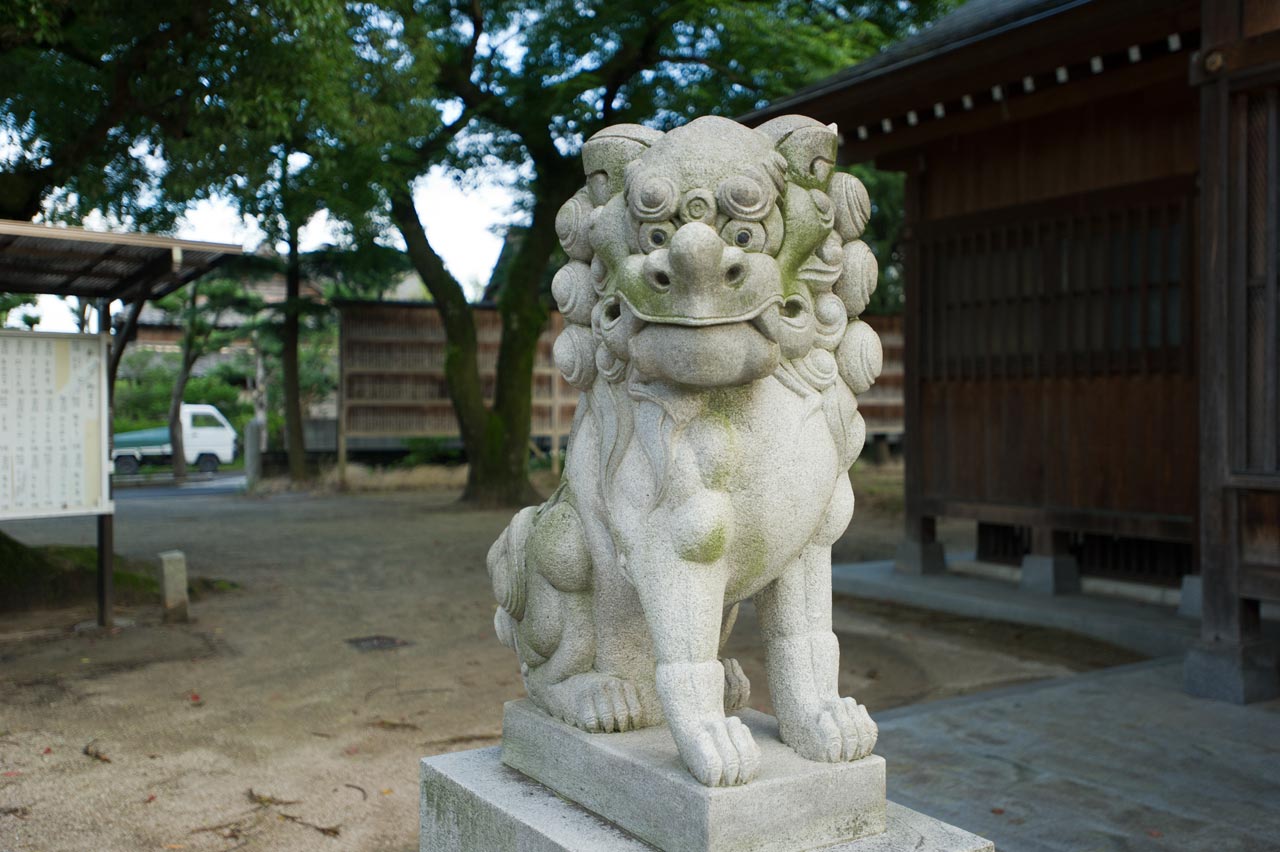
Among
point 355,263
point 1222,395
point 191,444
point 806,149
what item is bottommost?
point 191,444

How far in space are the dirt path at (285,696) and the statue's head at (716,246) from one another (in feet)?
8.17

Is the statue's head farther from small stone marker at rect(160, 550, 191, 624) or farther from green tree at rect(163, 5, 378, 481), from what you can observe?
small stone marker at rect(160, 550, 191, 624)

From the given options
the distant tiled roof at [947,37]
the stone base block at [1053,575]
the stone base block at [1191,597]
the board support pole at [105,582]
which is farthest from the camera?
the stone base block at [1053,575]

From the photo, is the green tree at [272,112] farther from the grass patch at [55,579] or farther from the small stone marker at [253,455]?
the small stone marker at [253,455]

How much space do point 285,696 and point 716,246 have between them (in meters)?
4.56

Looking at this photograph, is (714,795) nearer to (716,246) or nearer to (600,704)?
(600,704)

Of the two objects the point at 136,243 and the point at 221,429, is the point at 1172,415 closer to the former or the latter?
the point at 136,243

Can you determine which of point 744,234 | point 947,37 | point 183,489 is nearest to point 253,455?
point 183,489

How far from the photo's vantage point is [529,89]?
13250 millimetres

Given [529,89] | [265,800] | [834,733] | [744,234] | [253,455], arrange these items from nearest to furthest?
[744,234] → [834,733] → [265,800] → [529,89] → [253,455]

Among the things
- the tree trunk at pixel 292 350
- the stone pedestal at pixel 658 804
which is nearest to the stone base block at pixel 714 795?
the stone pedestal at pixel 658 804

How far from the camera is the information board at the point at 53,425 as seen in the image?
7039mm

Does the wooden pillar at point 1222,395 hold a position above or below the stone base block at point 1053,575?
above

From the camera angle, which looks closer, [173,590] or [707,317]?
[707,317]
